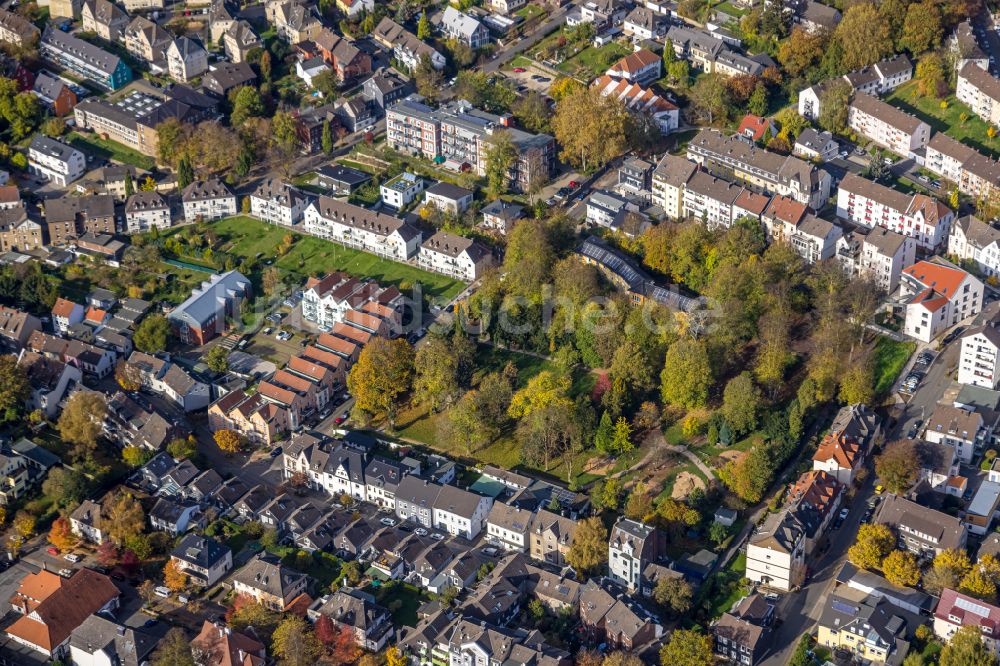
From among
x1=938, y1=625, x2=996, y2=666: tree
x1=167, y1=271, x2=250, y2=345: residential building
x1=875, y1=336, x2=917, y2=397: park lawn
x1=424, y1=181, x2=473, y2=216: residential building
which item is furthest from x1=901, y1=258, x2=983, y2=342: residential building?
x1=167, y1=271, x2=250, y2=345: residential building

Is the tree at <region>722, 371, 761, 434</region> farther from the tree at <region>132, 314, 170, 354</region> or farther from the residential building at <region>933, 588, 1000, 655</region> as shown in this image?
the tree at <region>132, 314, 170, 354</region>

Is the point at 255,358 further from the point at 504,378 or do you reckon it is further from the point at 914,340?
the point at 914,340

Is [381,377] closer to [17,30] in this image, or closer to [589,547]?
[589,547]

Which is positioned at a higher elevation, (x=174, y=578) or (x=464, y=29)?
(x=464, y=29)

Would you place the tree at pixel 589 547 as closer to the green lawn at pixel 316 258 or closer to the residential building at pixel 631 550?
the residential building at pixel 631 550

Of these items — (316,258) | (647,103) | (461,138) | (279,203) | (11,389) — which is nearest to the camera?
(11,389)

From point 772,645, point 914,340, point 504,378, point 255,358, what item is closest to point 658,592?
point 772,645

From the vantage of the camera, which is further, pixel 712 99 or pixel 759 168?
pixel 712 99

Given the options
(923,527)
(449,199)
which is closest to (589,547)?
(923,527)
